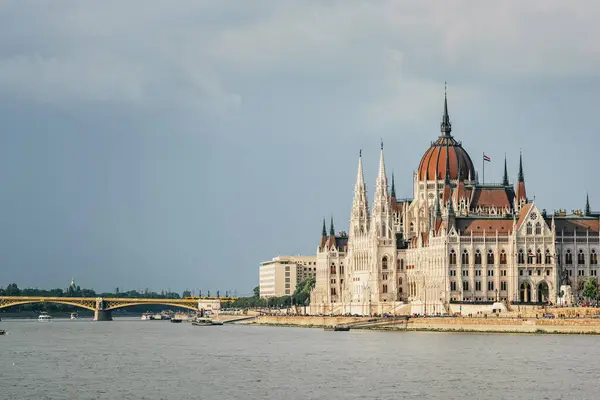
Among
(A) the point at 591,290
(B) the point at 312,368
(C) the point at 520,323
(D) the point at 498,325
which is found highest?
(A) the point at 591,290

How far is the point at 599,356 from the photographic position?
12506 centimetres

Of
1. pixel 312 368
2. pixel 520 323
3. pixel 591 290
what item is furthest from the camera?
pixel 591 290

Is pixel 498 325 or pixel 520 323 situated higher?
pixel 520 323

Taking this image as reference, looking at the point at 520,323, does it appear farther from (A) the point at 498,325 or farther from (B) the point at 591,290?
(B) the point at 591,290

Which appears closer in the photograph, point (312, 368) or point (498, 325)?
point (312, 368)

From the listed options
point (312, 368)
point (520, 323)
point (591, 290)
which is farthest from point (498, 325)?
point (312, 368)

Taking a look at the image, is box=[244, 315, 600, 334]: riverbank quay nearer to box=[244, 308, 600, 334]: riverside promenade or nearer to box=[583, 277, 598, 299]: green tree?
box=[244, 308, 600, 334]: riverside promenade

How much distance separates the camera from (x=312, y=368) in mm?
118125

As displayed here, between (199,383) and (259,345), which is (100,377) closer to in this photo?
(199,383)

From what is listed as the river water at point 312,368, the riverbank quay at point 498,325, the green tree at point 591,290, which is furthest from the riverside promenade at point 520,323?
the green tree at point 591,290

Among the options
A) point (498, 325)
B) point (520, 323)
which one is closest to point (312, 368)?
point (520, 323)

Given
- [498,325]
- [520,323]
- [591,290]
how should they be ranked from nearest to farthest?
[520,323]
[498,325]
[591,290]

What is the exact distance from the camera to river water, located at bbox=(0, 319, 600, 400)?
9862 cm

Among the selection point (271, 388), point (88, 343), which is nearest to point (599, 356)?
point (271, 388)
